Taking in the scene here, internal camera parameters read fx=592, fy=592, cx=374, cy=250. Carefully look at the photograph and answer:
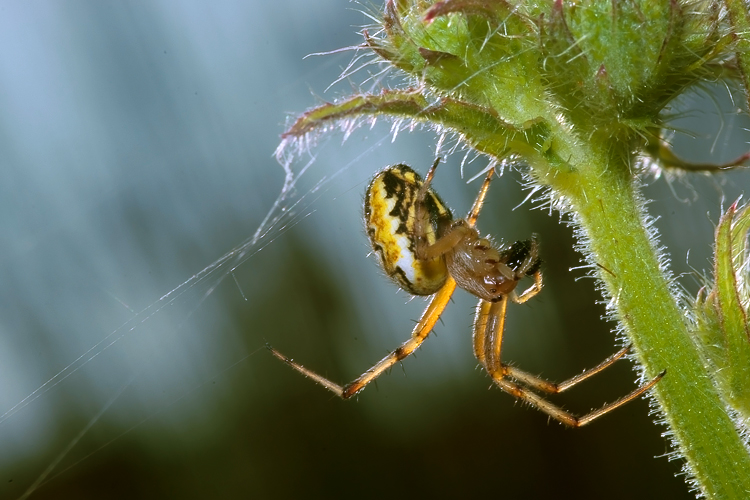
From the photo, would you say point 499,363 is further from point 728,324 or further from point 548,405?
point 728,324

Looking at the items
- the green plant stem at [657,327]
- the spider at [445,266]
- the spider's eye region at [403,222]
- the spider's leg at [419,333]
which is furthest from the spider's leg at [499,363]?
the green plant stem at [657,327]

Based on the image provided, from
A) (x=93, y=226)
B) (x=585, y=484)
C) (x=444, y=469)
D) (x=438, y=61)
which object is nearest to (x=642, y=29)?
(x=438, y=61)

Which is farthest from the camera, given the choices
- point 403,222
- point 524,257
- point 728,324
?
point 524,257

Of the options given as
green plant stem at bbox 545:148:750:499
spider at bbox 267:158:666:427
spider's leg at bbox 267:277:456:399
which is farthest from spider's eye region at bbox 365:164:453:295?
green plant stem at bbox 545:148:750:499

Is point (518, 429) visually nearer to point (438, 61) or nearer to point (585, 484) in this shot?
point (585, 484)

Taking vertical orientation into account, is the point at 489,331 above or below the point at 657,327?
below

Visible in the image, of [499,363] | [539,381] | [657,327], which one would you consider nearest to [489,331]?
[499,363]
